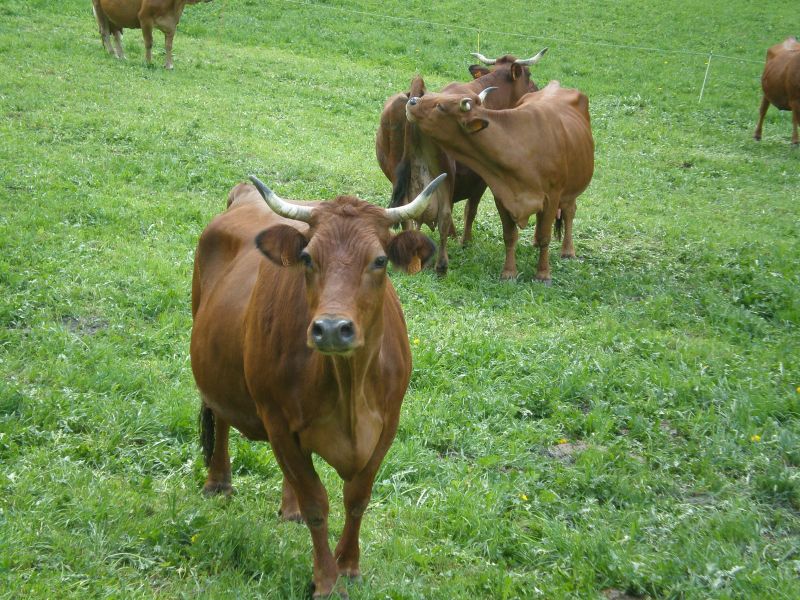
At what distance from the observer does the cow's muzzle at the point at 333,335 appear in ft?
12.2

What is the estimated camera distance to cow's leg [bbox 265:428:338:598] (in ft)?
14.3

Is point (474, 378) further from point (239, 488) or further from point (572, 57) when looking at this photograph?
point (572, 57)

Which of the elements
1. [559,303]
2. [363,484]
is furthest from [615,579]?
[559,303]

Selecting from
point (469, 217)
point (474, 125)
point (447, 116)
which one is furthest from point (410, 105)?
point (469, 217)

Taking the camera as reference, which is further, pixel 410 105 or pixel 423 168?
pixel 423 168

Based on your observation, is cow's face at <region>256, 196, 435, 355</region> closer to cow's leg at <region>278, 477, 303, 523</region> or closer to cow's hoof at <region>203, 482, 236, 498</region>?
cow's leg at <region>278, 477, 303, 523</region>

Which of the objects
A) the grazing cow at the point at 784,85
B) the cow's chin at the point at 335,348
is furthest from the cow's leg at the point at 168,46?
the cow's chin at the point at 335,348

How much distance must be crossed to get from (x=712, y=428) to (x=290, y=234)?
3.49m

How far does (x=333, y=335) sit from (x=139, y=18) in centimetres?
1677

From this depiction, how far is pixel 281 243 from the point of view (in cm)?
424

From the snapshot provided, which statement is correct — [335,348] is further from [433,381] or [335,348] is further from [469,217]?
[469,217]

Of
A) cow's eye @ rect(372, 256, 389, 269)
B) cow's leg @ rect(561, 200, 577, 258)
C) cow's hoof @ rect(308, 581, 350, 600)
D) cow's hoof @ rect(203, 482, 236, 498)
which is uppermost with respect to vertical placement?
cow's eye @ rect(372, 256, 389, 269)

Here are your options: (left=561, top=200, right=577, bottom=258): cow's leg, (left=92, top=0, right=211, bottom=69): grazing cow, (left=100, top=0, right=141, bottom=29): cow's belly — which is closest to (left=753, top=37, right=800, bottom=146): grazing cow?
(left=561, top=200, right=577, bottom=258): cow's leg

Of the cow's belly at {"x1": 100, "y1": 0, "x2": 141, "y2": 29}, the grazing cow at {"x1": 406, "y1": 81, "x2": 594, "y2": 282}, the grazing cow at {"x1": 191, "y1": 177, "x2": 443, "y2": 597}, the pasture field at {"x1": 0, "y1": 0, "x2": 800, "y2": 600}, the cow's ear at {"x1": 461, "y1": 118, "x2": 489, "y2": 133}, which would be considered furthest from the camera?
the cow's belly at {"x1": 100, "y1": 0, "x2": 141, "y2": 29}
